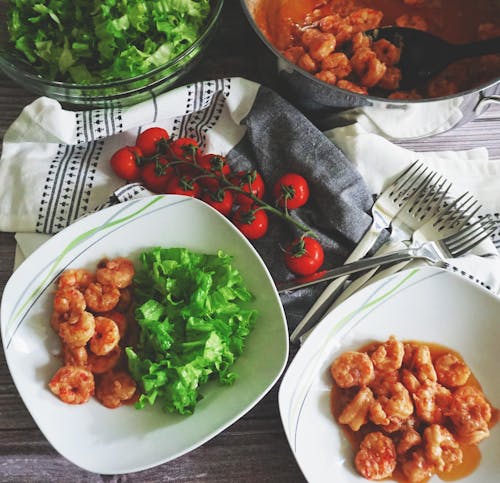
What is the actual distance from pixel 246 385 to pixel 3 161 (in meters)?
1.05

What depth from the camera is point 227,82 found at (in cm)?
205

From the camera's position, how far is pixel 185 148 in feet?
6.31

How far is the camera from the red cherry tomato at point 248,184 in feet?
6.25

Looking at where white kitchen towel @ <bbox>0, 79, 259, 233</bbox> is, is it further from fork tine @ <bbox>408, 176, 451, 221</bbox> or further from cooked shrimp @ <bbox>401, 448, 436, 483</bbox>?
cooked shrimp @ <bbox>401, 448, 436, 483</bbox>

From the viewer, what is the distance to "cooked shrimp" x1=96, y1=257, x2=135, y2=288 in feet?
5.80

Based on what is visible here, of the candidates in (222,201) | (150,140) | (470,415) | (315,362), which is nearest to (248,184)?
(222,201)

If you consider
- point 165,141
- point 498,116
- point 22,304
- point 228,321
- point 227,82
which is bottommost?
point 22,304

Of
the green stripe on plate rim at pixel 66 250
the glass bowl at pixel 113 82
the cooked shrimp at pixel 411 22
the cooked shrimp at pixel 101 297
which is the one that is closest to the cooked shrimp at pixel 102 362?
the cooked shrimp at pixel 101 297

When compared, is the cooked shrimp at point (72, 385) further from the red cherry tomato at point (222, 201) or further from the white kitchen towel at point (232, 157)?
the red cherry tomato at point (222, 201)

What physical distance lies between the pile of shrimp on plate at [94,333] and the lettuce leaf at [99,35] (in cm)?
60

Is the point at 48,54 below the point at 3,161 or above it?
above

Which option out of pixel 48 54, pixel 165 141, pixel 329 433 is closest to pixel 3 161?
pixel 48 54

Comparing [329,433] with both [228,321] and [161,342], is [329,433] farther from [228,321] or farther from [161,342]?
[161,342]

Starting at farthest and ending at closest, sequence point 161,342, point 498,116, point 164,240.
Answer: point 498,116 < point 164,240 < point 161,342
